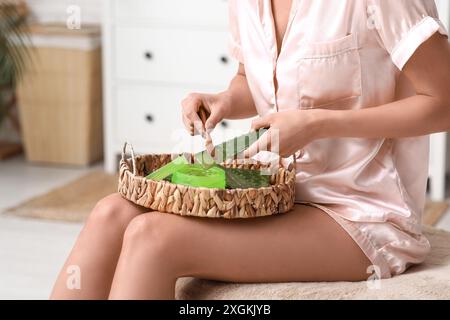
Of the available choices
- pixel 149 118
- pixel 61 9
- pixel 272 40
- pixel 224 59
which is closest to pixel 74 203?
pixel 149 118

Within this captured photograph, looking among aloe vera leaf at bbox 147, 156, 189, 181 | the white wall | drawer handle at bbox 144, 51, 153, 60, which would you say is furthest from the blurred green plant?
aloe vera leaf at bbox 147, 156, 189, 181

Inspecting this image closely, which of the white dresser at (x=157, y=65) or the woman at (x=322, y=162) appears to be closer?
the woman at (x=322, y=162)

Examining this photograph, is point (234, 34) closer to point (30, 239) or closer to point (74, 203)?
point (30, 239)

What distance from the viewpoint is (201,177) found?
1.34 metres

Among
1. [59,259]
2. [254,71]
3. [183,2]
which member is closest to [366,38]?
[254,71]

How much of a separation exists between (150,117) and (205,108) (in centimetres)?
227

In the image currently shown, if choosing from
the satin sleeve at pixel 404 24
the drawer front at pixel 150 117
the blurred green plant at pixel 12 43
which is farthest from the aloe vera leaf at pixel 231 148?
the blurred green plant at pixel 12 43

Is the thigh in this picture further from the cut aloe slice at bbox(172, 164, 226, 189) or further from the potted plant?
the potted plant

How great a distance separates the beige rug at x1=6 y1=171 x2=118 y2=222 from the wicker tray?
1.90 m

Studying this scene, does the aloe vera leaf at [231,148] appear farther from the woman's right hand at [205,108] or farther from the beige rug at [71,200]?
the beige rug at [71,200]

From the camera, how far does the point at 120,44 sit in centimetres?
376

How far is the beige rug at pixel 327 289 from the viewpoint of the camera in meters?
1.32

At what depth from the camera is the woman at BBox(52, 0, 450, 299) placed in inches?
50.9
